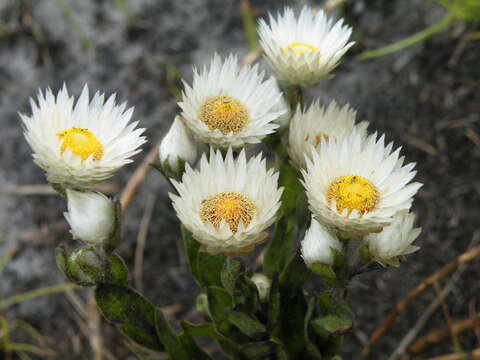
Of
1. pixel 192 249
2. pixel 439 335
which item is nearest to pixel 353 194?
pixel 192 249

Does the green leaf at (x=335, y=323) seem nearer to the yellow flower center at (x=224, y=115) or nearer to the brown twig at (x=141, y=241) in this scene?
the yellow flower center at (x=224, y=115)

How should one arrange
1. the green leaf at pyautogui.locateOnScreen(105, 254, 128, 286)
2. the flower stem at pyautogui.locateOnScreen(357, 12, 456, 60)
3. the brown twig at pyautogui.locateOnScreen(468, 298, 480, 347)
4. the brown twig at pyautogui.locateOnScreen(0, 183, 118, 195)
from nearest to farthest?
the green leaf at pyautogui.locateOnScreen(105, 254, 128, 286), the brown twig at pyautogui.locateOnScreen(468, 298, 480, 347), the flower stem at pyautogui.locateOnScreen(357, 12, 456, 60), the brown twig at pyautogui.locateOnScreen(0, 183, 118, 195)

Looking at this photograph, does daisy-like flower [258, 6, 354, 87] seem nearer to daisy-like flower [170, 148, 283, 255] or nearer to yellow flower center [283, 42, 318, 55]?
yellow flower center [283, 42, 318, 55]

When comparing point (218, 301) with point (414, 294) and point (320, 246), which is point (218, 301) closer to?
point (320, 246)

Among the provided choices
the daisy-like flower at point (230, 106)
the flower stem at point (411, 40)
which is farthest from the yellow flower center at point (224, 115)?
the flower stem at point (411, 40)

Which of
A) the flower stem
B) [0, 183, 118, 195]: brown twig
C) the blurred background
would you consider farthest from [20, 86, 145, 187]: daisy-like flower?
the flower stem

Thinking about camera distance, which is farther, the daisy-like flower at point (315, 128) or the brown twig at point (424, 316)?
the brown twig at point (424, 316)

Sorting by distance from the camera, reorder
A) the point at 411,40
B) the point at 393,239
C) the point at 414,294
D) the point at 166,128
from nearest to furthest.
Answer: the point at 393,239 → the point at 414,294 → the point at 411,40 → the point at 166,128
